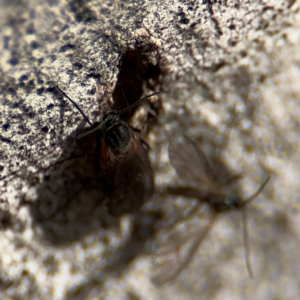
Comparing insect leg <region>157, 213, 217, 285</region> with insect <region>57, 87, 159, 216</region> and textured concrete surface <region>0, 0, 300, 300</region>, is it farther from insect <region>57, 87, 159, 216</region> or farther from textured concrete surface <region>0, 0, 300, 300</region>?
insect <region>57, 87, 159, 216</region>

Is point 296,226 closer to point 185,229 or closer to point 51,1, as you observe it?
point 185,229

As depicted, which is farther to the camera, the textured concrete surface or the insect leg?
the insect leg

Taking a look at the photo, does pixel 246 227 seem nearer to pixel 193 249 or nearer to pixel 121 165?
pixel 193 249

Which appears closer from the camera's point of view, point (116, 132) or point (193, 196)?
point (116, 132)

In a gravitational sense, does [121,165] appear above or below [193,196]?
above

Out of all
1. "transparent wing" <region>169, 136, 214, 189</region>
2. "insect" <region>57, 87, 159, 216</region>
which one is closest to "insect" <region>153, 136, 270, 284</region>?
"transparent wing" <region>169, 136, 214, 189</region>

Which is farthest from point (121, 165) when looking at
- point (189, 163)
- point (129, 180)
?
point (189, 163)
